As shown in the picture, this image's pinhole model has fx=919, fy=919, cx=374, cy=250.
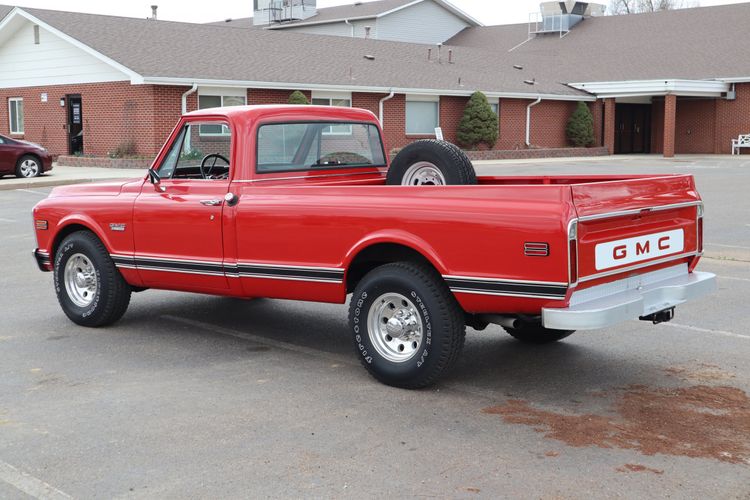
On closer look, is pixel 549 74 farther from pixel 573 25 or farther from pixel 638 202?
pixel 638 202

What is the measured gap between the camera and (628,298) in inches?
219

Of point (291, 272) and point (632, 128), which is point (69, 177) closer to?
point (291, 272)

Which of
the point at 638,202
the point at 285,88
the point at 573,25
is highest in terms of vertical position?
the point at 573,25

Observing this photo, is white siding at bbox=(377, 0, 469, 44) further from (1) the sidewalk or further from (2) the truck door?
(2) the truck door

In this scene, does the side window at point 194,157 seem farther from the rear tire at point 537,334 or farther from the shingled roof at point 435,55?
the shingled roof at point 435,55

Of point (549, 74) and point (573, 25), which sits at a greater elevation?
point (573, 25)

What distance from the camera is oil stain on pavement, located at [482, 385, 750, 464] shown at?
4.83m

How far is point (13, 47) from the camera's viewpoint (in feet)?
111

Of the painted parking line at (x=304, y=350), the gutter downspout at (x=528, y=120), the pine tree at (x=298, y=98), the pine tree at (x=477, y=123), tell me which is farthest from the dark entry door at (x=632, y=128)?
the painted parking line at (x=304, y=350)

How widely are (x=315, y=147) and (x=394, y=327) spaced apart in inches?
76.7

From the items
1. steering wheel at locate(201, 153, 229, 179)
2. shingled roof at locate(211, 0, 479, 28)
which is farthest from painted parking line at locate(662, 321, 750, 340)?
shingled roof at locate(211, 0, 479, 28)

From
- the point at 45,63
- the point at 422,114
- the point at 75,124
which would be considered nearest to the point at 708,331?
the point at 75,124

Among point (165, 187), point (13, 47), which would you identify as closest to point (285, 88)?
point (13, 47)

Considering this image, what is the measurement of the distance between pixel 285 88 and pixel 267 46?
5.12 meters
